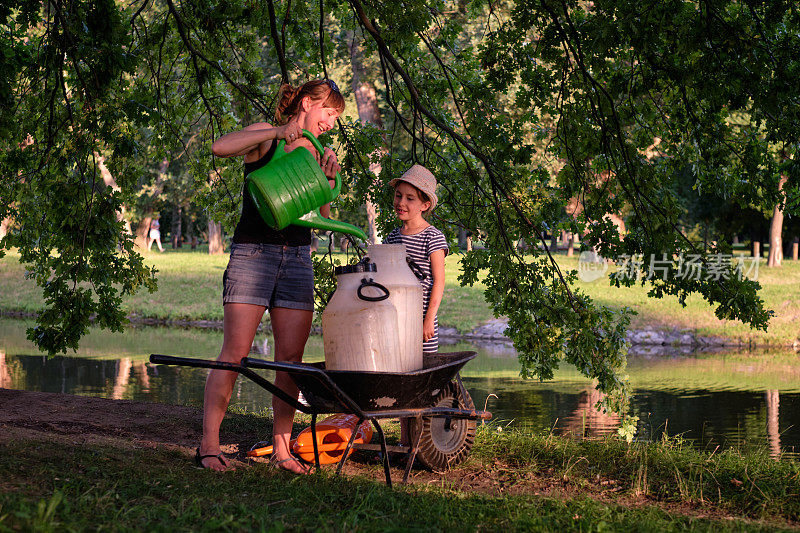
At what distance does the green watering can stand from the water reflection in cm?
287

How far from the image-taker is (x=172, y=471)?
4430 millimetres

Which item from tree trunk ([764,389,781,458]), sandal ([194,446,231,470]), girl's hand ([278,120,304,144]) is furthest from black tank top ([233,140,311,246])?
tree trunk ([764,389,781,458])

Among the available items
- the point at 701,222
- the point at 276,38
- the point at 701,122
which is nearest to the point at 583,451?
the point at 701,122

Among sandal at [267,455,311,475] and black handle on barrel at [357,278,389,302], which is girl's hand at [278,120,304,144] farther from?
sandal at [267,455,311,475]

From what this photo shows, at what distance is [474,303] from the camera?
21.4 metres

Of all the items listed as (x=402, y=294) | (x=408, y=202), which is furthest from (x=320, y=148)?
(x=408, y=202)

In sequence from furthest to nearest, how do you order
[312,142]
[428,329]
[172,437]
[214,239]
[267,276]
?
[214,239]
[172,437]
[428,329]
[267,276]
[312,142]

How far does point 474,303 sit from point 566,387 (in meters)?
9.67

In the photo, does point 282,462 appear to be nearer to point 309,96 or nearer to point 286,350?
point 286,350

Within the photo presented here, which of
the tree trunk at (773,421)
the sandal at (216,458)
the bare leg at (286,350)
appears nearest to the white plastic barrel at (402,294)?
the bare leg at (286,350)

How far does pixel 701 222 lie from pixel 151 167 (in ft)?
90.0

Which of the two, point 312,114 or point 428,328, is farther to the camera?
point 428,328

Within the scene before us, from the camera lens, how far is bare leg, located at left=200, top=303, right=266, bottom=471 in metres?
4.57

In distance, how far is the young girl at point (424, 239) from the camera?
17.4 feet
